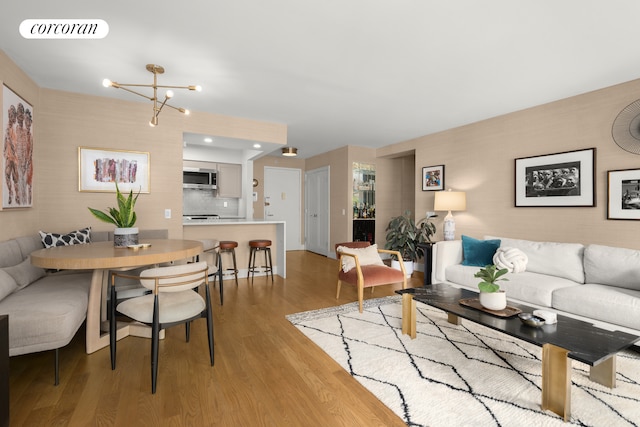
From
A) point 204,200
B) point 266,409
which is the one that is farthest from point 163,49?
point 204,200

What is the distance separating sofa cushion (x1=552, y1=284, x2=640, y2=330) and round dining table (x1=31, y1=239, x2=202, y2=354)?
3.24 m

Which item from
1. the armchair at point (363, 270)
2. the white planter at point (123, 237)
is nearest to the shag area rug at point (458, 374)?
the armchair at point (363, 270)

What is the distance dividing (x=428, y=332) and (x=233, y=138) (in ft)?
11.8

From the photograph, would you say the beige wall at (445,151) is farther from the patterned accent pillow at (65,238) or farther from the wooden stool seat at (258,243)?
the wooden stool seat at (258,243)

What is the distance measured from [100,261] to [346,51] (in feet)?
7.93

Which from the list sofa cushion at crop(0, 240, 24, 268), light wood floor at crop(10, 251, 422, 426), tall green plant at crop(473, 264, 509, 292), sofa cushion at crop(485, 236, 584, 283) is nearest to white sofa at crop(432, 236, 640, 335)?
sofa cushion at crop(485, 236, 584, 283)

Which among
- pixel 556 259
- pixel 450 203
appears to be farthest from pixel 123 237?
pixel 556 259

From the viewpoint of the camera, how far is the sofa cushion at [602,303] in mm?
2326

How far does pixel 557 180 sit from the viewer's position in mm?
3646

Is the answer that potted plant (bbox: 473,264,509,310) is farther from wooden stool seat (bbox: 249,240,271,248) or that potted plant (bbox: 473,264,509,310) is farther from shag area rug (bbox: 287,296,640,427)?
wooden stool seat (bbox: 249,240,271,248)

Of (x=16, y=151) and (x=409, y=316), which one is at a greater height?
(x=16, y=151)

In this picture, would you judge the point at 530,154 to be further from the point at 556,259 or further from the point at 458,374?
the point at 458,374

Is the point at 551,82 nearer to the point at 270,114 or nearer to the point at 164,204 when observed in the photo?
the point at 270,114

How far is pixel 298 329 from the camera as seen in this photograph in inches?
111
